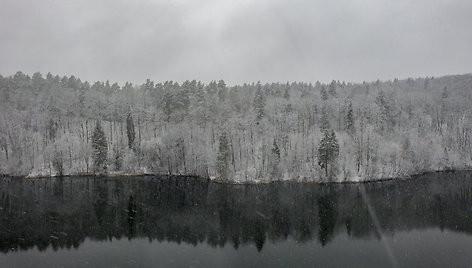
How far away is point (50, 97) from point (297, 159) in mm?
93180

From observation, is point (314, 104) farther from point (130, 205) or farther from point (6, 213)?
point (6, 213)

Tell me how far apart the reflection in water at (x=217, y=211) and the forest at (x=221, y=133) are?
924 centimetres

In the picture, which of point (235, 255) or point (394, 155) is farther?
point (394, 155)

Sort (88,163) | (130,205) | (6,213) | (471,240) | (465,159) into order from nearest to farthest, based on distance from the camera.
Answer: (471,240), (6,213), (130,205), (88,163), (465,159)

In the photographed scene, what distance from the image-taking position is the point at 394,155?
9856 cm

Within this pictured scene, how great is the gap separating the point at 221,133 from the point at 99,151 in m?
35.5

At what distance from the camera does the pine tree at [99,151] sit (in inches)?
3905

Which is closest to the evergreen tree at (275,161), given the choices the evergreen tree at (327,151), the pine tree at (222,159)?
the evergreen tree at (327,151)

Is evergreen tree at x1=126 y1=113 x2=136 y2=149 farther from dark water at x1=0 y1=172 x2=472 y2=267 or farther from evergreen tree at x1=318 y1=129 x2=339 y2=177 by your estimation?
evergreen tree at x1=318 y1=129 x2=339 y2=177

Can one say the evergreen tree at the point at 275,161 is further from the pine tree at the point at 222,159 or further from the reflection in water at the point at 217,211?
the pine tree at the point at 222,159

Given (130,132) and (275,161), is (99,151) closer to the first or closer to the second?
(130,132)

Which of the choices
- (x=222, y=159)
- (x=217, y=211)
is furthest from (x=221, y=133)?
(x=217, y=211)

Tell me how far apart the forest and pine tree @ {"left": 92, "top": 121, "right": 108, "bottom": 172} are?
0.95 ft

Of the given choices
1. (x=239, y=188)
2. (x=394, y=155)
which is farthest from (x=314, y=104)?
(x=239, y=188)
